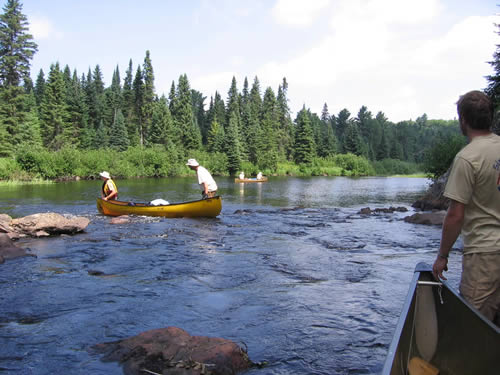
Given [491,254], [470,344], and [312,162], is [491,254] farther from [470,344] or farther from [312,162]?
[312,162]

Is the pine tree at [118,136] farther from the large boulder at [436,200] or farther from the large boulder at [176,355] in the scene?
the large boulder at [176,355]

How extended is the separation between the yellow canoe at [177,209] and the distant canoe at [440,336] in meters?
12.6

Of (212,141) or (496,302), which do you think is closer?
(496,302)

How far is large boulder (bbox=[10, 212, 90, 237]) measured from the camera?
493 inches

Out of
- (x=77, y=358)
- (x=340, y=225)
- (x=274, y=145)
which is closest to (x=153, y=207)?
(x=340, y=225)

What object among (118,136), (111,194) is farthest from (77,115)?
(111,194)

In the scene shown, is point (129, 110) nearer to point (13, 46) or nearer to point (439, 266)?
point (13, 46)

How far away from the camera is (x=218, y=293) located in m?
7.42

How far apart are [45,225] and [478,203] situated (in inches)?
473

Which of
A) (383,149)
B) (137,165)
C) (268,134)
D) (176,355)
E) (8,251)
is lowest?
(176,355)

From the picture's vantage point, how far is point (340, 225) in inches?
647

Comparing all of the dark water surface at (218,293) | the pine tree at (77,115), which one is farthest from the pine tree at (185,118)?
the dark water surface at (218,293)

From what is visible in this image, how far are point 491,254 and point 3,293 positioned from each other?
7.07 m

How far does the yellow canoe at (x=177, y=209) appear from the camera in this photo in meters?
16.3
